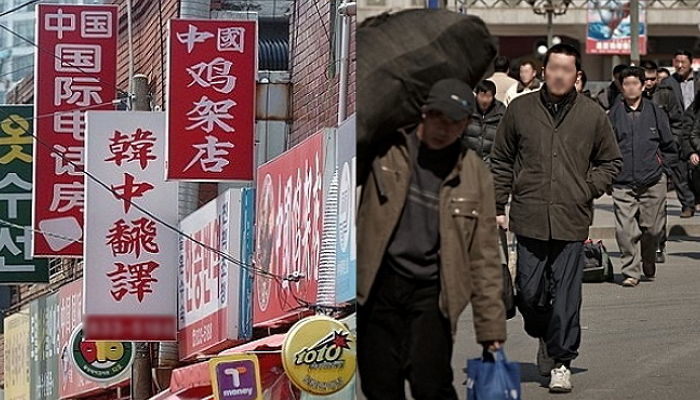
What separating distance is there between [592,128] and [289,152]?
3.20ft

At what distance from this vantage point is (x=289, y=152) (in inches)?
116

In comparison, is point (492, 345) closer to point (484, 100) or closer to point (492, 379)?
point (492, 379)

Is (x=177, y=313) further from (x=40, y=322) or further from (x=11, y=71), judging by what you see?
(x=11, y=71)

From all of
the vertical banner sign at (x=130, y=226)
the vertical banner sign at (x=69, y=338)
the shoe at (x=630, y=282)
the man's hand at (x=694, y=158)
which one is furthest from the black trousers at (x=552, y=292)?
the vertical banner sign at (x=69, y=338)

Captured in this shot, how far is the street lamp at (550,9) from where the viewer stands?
101 inches

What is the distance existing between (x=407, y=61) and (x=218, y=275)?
73cm

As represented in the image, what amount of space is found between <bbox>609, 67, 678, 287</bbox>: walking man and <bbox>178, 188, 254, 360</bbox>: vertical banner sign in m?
0.98

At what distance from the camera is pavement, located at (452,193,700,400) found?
3.16 metres

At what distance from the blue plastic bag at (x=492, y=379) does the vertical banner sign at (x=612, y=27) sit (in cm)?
66

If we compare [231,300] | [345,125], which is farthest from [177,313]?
[345,125]

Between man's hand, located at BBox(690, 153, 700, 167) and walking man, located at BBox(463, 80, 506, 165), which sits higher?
walking man, located at BBox(463, 80, 506, 165)

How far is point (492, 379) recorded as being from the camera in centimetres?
271

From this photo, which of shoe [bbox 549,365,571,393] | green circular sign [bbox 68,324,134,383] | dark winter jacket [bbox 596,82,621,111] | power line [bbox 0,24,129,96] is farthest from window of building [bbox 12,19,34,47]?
shoe [bbox 549,365,571,393]

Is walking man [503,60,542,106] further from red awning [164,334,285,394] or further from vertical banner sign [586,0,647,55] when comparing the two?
red awning [164,334,285,394]
